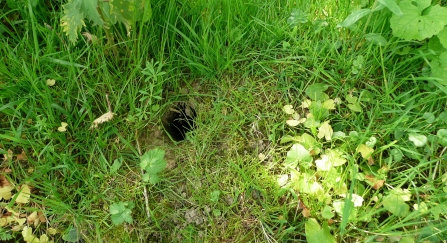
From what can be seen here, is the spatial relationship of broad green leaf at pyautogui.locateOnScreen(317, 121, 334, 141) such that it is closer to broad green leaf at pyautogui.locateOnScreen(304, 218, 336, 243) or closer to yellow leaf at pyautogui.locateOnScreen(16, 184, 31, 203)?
broad green leaf at pyautogui.locateOnScreen(304, 218, 336, 243)

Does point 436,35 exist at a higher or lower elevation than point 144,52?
higher

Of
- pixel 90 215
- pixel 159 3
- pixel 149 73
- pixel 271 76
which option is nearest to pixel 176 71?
pixel 149 73

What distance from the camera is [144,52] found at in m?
1.99

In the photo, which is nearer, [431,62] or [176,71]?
[431,62]

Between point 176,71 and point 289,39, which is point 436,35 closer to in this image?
point 289,39

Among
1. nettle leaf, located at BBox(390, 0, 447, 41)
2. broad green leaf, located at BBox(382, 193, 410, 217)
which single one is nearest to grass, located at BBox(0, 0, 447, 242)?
broad green leaf, located at BBox(382, 193, 410, 217)

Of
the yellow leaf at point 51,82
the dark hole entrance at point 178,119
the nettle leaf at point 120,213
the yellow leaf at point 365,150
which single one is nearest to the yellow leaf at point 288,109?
the yellow leaf at point 365,150

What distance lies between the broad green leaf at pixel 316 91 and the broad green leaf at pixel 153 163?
2.58ft

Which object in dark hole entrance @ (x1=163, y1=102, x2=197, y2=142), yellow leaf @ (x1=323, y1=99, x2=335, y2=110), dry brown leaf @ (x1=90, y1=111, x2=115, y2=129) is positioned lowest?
dark hole entrance @ (x1=163, y1=102, x2=197, y2=142)

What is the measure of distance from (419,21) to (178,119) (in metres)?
1.28

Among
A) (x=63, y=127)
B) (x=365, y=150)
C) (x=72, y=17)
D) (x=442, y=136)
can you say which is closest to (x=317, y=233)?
(x=365, y=150)

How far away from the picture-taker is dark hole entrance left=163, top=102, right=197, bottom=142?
2.02 metres

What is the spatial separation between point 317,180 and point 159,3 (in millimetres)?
1212

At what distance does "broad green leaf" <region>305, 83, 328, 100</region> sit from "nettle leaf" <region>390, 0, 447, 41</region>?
1.38 ft
